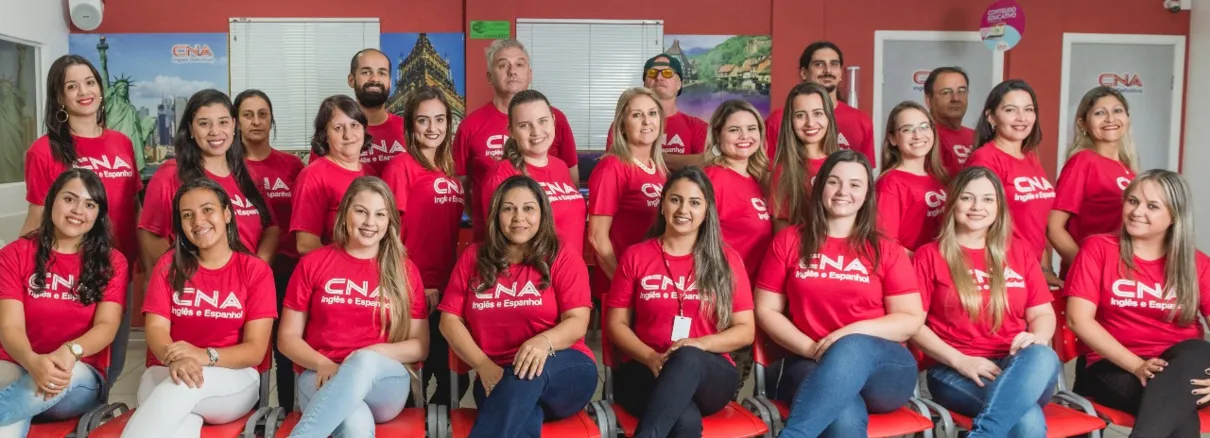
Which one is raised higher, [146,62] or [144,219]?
[146,62]

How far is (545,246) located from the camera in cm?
298

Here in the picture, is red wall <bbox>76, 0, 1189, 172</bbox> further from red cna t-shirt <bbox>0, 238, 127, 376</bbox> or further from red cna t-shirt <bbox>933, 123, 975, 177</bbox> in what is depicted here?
red cna t-shirt <bbox>0, 238, 127, 376</bbox>

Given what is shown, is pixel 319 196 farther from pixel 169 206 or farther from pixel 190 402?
pixel 190 402

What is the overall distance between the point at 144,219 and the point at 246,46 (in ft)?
12.7

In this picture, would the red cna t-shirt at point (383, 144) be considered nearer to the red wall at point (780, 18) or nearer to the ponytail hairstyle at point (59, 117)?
the ponytail hairstyle at point (59, 117)

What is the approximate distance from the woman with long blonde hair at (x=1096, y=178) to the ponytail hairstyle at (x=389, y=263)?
244 centimetres

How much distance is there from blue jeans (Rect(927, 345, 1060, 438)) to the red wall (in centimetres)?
421

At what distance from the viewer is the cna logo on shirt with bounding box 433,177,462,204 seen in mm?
3363

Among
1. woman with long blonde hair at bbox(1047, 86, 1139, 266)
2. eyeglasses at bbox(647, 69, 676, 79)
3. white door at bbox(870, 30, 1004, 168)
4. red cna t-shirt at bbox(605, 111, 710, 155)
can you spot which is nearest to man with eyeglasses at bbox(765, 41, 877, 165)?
red cna t-shirt at bbox(605, 111, 710, 155)

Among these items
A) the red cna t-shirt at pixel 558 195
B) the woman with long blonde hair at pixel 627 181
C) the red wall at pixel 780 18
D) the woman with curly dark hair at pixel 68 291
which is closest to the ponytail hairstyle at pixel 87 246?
the woman with curly dark hair at pixel 68 291

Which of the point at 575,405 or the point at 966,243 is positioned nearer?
the point at 575,405

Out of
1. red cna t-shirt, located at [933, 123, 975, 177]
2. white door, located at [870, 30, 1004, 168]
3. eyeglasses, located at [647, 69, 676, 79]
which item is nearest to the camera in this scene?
red cna t-shirt, located at [933, 123, 975, 177]

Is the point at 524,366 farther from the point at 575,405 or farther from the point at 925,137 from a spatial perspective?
the point at 925,137

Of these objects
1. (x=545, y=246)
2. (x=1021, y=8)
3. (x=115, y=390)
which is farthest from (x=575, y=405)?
(x=1021, y=8)
